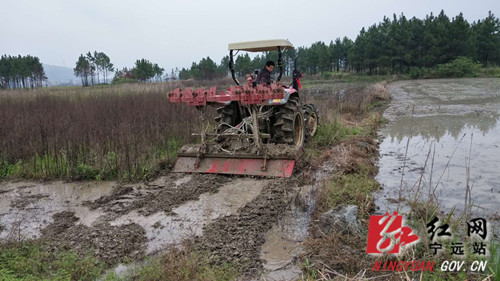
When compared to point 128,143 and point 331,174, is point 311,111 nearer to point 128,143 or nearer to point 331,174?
point 331,174

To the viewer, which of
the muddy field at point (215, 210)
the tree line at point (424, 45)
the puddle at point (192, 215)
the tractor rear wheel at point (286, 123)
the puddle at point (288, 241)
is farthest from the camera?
the tree line at point (424, 45)

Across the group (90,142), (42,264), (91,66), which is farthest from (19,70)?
(42,264)

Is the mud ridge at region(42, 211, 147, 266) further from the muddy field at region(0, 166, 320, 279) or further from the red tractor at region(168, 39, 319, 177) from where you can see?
the red tractor at region(168, 39, 319, 177)

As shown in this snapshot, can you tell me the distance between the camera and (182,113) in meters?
10.1

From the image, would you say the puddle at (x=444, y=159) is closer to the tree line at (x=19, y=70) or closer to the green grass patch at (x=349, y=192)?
the green grass patch at (x=349, y=192)

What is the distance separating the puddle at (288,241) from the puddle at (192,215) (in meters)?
0.72

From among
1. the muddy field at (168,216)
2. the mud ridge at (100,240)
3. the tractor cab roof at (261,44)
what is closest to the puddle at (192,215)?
the muddy field at (168,216)

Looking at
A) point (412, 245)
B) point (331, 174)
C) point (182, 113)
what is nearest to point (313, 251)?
point (412, 245)

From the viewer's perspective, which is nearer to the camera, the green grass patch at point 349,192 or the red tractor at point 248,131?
the green grass patch at point 349,192

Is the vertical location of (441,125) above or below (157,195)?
above

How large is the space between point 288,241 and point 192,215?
1.34 meters

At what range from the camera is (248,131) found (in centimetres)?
641

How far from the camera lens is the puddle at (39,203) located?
4.21 meters

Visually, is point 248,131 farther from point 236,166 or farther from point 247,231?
point 247,231
